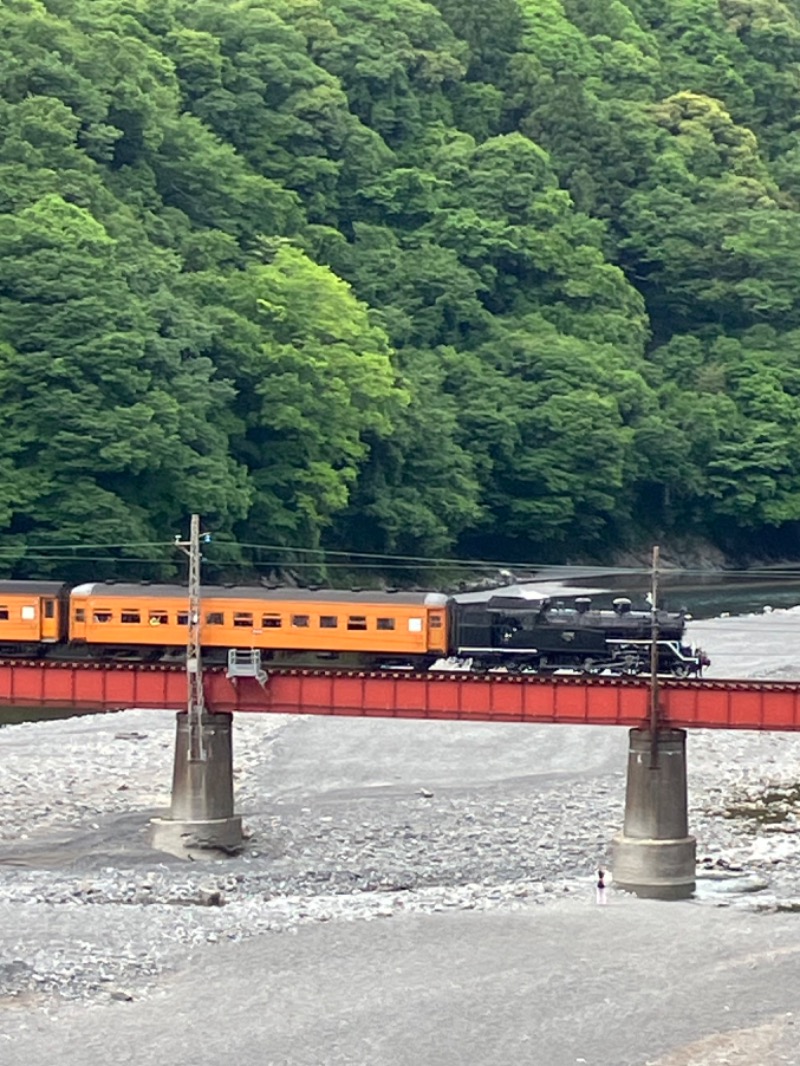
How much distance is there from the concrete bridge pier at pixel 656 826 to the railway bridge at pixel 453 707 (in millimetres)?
24

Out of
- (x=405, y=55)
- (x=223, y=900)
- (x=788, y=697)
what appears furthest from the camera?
(x=405, y=55)

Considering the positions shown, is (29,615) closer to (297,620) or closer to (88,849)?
(297,620)

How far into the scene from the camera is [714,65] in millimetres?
186375

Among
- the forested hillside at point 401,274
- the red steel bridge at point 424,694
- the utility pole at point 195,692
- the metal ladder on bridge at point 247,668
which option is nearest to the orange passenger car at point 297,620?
the red steel bridge at point 424,694

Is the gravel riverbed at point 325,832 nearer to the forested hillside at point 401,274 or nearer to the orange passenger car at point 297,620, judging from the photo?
the orange passenger car at point 297,620

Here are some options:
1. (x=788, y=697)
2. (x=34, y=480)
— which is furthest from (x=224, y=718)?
(x=34, y=480)

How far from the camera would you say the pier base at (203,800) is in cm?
5509

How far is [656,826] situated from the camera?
52.0 metres

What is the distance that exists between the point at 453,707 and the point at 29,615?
1319 centimetres

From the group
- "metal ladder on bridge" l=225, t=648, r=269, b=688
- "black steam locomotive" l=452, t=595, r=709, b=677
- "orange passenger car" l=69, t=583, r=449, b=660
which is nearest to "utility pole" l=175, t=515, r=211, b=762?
"metal ladder on bridge" l=225, t=648, r=269, b=688

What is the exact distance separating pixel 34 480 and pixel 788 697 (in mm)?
55222

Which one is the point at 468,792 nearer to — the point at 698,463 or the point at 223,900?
the point at 223,900

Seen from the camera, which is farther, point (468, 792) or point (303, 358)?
point (303, 358)

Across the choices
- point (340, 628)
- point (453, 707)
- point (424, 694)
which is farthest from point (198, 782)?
point (340, 628)
